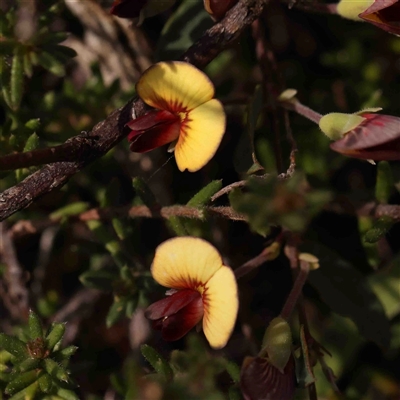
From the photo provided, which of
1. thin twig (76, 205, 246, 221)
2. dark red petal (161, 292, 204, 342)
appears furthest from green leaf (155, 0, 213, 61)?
dark red petal (161, 292, 204, 342)

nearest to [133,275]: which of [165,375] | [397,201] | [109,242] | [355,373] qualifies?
[109,242]

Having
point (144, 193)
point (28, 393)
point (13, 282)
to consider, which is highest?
point (144, 193)

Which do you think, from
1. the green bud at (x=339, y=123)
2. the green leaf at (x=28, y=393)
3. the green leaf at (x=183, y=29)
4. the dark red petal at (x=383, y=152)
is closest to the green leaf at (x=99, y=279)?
the green leaf at (x=28, y=393)

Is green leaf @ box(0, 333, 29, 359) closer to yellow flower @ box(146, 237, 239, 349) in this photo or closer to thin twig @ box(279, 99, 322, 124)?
yellow flower @ box(146, 237, 239, 349)

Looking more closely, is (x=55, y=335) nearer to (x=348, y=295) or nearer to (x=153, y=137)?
(x=153, y=137)

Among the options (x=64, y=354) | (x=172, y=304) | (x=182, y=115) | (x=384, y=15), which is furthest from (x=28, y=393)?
(x=384, y=15)

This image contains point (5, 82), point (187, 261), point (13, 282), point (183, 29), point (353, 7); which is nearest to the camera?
point (187, 261)

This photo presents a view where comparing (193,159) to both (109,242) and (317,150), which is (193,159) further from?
(317,150)
